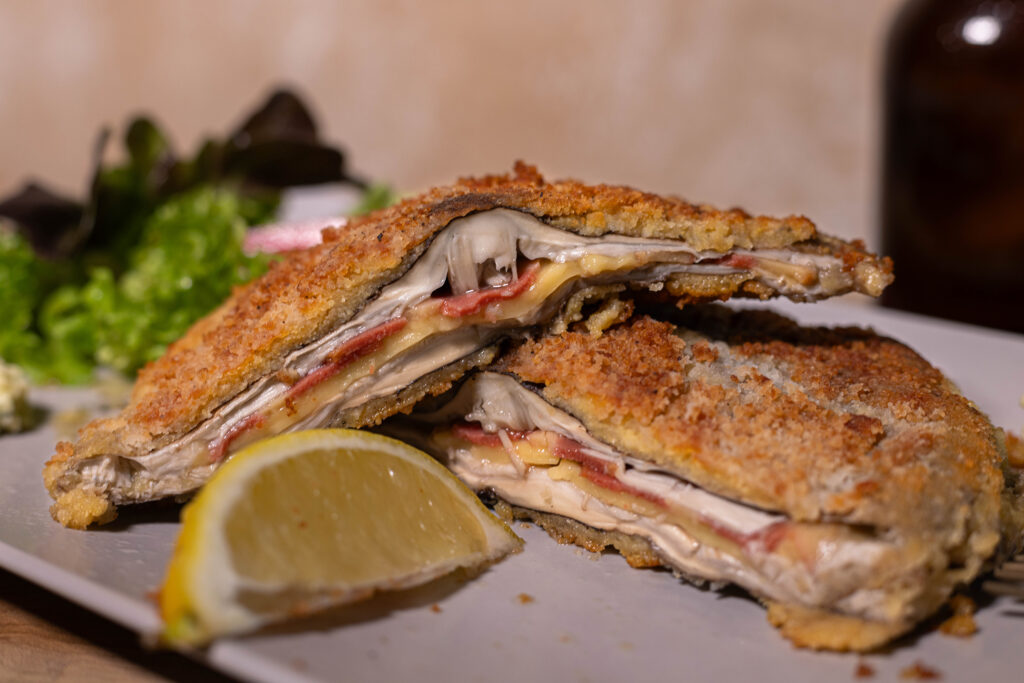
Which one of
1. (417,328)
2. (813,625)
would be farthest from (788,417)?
(417,328)

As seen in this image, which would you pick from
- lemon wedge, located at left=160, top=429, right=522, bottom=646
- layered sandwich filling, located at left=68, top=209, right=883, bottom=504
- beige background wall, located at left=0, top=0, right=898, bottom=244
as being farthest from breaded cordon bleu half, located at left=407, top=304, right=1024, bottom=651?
beige background wall, located at left=0, top=0, right=898, bottom=244

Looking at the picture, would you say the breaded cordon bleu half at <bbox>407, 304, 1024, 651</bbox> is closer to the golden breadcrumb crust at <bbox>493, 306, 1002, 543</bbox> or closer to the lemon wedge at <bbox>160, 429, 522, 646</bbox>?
the golden breadcrumb crust at <bbox>493, 306, 1002, 543</bbox>

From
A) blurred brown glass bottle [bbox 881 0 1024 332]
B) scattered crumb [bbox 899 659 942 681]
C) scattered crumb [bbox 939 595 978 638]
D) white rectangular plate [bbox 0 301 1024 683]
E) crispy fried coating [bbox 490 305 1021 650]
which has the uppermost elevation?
blurred brown glass bottle [bbox 881 0 1024 332]

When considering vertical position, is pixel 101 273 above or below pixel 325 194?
below

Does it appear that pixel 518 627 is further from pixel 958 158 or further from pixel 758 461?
pixel 958 158

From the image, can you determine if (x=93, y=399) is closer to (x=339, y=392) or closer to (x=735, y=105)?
(x=339, y=392)

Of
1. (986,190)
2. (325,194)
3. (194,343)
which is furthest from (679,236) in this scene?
(325,194)

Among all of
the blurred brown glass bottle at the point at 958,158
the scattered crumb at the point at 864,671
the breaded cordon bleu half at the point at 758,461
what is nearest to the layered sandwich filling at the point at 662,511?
the breaded cordon bleu half at the point at 758,461

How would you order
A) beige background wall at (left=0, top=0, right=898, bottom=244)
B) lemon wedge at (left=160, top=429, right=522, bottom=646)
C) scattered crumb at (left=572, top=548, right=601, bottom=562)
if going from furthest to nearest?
1. beige background wall at (left=0, top=0, right=898, bottom=244)
2. scattered crumb at (left=572, top=548, right=601, bottom=562)
3. lemon wedge at (left=160, top=429, right=522, bottom=646)
